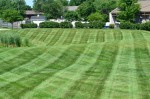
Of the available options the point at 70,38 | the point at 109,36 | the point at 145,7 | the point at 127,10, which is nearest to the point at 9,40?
the point at 70,38

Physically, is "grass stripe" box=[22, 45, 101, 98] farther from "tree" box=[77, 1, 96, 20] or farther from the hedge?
"tree" box=[77, 1, 96, 20]

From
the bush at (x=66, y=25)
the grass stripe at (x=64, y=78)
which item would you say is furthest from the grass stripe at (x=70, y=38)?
the grass stripe at (x=64, y=78)

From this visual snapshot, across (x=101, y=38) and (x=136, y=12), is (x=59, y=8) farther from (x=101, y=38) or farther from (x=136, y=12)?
(x=101, y=38)

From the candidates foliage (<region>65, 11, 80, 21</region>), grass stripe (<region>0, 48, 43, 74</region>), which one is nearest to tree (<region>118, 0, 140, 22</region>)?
foliage (<region>65, 11, 80, 21</region>)

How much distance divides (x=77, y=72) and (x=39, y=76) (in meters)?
2.29

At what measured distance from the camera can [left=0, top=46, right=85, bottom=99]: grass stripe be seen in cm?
1417

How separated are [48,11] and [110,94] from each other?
298 ft

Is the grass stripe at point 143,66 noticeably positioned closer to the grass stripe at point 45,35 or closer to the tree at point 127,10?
the grass stripe at point 45,35

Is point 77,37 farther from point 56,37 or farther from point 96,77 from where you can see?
point 96,77

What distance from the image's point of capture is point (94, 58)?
23.1m

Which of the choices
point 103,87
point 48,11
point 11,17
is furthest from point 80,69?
point 48,11

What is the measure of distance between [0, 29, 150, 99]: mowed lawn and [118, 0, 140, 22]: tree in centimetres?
3970

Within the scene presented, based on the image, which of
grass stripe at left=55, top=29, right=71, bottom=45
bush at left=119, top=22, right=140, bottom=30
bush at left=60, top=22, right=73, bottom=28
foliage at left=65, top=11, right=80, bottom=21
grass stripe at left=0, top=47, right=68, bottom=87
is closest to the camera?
grass stripe at left=0, top=47, right=68, bottom=87

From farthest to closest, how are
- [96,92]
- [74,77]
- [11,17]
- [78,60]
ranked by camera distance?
[11,17] → [78,60] → [74,77] → [96,92]
